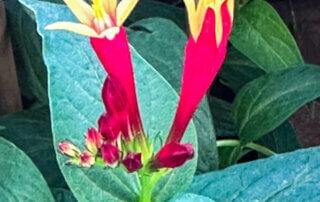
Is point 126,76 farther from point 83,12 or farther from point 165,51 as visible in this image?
point 165,51

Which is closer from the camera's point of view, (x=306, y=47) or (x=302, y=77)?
(x=302, y=77)

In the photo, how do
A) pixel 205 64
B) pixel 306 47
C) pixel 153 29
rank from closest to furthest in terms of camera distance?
pixel 205 64 → pixel 153 29 → pixel 306 47

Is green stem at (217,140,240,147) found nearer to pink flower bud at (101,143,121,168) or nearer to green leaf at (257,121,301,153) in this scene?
green leaf at (257,121,301,153)

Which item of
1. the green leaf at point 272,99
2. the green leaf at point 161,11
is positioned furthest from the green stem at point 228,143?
the green leaf at point 161,11

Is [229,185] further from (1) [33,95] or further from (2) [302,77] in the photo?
(1) [33,95]

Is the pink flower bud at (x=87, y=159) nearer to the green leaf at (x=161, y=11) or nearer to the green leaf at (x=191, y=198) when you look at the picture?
the green leaf at (x=191, y=198)

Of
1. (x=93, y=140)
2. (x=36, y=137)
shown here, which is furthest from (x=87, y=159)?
(x=36, y=137)

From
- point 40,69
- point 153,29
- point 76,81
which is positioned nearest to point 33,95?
point 40,69
